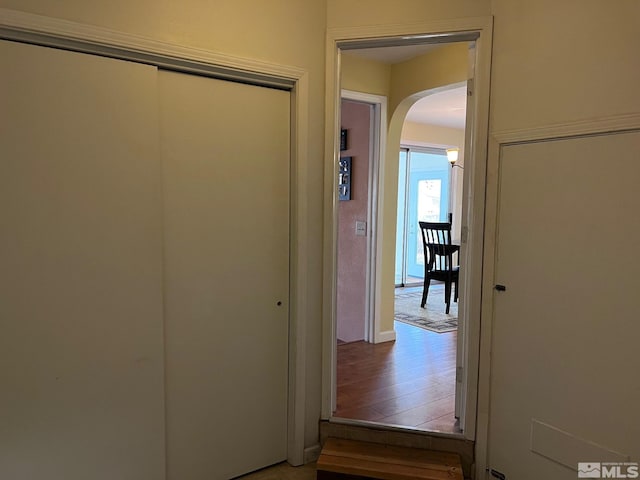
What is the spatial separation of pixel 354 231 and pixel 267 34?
84.8 inches

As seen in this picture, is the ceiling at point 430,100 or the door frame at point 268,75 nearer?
the door frame at point 268,75

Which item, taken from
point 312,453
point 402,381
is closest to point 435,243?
point 402,381

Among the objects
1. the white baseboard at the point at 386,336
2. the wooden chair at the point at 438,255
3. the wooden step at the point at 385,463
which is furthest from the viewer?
the wooden chair at the point at 438,255

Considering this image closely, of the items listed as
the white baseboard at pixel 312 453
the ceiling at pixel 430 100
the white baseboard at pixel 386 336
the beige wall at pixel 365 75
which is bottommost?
the white baseboard at pixel 312 453

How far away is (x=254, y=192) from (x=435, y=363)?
217 centimetres

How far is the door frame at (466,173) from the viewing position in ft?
7.05

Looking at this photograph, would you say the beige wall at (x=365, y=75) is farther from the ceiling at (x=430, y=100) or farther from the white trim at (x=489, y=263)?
the white trim at (x=489, y=263)

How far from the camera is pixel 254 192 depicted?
2238 millimetres

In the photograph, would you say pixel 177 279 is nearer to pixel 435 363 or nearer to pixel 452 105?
pixel 435 363

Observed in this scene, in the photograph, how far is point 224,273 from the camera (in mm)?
2174

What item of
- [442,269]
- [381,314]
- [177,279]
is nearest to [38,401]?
[177,279]

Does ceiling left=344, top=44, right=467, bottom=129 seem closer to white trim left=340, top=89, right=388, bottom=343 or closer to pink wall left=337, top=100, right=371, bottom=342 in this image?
white trim left=340, top=89, right=388, bottom=343

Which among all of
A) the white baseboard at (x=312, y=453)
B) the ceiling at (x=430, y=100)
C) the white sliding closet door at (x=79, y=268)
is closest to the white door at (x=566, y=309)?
the white baseboard at (x=312, y=453)

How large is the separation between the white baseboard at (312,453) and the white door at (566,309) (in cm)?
91
